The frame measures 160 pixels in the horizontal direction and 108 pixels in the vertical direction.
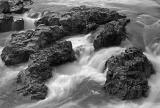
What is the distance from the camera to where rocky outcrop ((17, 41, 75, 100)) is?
12.5 metres

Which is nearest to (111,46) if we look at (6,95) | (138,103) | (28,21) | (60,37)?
(60,37)

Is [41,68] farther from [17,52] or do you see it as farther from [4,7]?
[4,7]

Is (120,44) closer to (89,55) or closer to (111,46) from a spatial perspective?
(111,46)

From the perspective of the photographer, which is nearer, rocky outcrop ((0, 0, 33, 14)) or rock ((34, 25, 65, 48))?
rock ((34, 25, 65, 48))

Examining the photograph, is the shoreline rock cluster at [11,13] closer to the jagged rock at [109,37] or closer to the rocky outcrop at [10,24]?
the rocky outcrop at [10,24]

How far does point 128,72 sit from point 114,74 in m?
0.52

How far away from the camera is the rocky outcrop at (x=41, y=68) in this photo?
1252cm

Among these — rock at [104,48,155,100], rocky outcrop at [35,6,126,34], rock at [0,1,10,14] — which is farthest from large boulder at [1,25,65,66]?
rock at [0,1,10,14]

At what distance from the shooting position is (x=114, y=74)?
1215cm

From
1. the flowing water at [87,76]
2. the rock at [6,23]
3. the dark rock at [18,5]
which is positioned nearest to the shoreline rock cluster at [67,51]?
the flowing water at [87,76]

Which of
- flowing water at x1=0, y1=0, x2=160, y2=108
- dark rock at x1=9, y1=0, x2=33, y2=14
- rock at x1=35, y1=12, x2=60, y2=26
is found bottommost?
flowing water at x1=0, y1=0, x2=160, y2=108

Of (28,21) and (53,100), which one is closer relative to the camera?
(53,100)

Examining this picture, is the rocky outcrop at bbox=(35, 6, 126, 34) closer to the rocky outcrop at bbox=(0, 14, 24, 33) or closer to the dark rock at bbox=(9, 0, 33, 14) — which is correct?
the rocky outcrop at bbox=(0, 14, 24, 33)

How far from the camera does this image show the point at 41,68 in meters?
13.4
